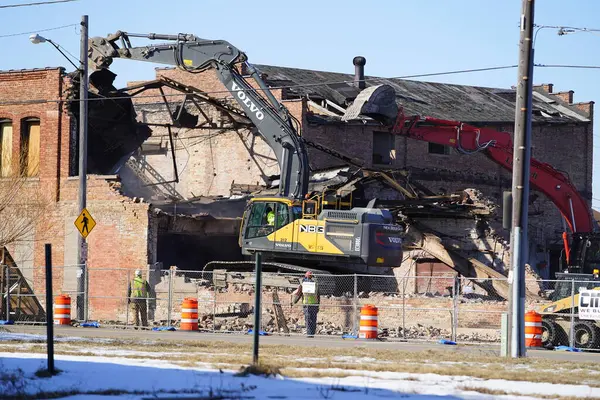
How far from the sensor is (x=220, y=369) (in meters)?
14.2

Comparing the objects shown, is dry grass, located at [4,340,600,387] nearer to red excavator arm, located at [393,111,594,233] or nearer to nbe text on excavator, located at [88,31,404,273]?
nbe text on excavator, located at [88,31,404,273]

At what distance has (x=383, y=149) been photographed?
150ft

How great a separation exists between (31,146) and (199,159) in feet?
24.4

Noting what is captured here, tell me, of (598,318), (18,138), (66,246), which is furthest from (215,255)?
(598,318)

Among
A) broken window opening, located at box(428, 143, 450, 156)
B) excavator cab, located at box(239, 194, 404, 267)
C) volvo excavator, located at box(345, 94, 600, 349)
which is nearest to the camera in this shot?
excavator cab, located at box(239, 194, 404, 267)

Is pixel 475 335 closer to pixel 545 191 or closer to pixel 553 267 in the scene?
pixel 545 191

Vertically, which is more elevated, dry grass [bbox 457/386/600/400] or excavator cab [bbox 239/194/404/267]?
excavator cab [bbox 239/194/404/267]

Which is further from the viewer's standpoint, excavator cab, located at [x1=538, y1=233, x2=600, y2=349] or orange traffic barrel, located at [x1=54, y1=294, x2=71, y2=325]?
orange traffic barrel, located at [x1=54, y1=294, x2=71, y2=325]

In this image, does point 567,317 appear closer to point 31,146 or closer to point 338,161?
point 338,161

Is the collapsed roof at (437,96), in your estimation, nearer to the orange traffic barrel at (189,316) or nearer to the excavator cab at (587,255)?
the excavator cab at (587,255)

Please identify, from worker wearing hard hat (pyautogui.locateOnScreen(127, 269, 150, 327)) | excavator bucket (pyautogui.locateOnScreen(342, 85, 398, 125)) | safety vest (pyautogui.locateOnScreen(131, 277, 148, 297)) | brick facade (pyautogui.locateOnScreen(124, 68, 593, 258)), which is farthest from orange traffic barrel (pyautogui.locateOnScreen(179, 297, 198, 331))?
brick facade (pyautogui.locateOnScreen(124, 68, 593, 258))

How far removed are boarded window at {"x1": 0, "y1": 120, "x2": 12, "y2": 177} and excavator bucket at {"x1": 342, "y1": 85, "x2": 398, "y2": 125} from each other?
12744 millimetres

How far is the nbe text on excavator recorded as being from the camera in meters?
31.0

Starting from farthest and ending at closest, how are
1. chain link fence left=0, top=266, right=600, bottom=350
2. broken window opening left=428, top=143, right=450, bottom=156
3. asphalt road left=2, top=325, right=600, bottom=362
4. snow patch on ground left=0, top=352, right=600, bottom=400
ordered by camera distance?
broken window opening left=428, top=143, right=450, bottom=156 < chain link fence left=0, top=266, right=600, bottom=350 < asphalt road left=2, top=325, right=600, bottom=362 < snow patch on ground left=0, top=352, right=600, bottom=400
